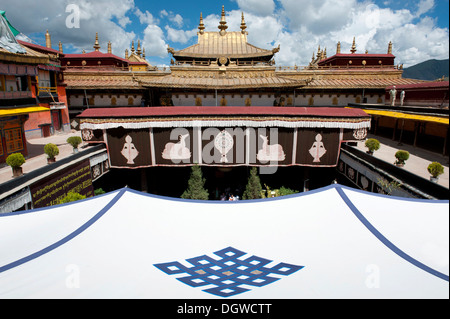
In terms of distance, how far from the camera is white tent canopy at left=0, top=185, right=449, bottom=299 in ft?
10.9

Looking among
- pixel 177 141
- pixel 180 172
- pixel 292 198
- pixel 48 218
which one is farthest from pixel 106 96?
pixel 292 198

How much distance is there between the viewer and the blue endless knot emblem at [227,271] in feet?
11.4

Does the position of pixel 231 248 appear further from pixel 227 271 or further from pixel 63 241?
pixel 63 241

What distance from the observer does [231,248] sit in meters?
4.32

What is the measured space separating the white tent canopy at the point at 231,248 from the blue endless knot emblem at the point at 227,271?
0.02m

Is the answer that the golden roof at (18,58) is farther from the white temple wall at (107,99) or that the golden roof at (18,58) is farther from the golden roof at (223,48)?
the golden roof at (223,48)

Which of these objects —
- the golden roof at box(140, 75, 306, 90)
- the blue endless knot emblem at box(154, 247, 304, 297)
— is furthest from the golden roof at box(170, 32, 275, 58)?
the blue endless knot emblem at box(154, 247, 304, 297)

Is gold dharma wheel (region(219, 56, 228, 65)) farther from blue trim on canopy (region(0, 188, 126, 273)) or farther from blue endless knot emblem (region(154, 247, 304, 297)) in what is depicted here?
blue endless knot emblem (region(154, 247, 304, 297))

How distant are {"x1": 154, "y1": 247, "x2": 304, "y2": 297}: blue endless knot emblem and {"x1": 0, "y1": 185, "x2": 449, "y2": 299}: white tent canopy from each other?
2 centimetres

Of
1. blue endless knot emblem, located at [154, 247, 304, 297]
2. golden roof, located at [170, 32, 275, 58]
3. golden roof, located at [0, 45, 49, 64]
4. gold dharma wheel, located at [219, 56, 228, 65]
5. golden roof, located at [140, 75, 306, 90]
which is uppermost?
golden roof, located at [170, 32, 275, 58]

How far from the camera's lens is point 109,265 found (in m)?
3.85

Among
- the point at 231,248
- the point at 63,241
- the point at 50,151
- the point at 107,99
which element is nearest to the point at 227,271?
the point at 231,248

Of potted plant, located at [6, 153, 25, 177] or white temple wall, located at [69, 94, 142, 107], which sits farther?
white temple wall, located at [69, 94, 142, 107]

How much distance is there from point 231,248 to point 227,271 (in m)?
0.57
